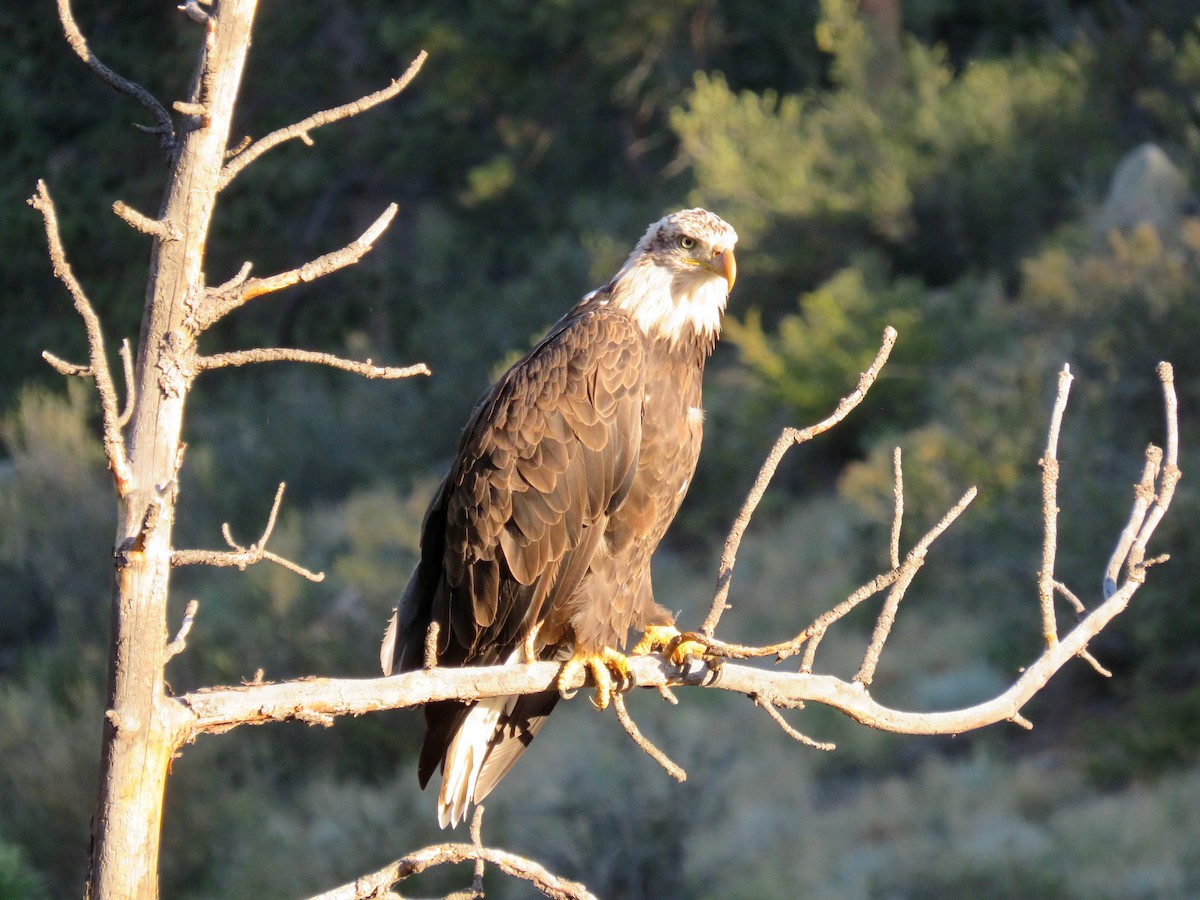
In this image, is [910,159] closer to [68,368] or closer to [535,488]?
[535,488]

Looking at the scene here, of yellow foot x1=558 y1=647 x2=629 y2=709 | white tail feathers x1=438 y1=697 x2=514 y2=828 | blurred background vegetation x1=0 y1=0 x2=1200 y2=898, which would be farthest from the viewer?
blurred background vegetation x1=0 y1=0 x2=1200 y2=898

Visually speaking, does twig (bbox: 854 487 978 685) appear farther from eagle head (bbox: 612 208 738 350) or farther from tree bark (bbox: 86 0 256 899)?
tree bark (bbox: 86 0 256 899)

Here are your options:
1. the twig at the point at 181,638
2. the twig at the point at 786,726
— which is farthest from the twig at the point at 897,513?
the twig at the point at 181,638

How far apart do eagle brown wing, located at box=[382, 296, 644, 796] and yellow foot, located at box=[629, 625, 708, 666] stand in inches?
10.4

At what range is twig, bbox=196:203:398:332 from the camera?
235cm

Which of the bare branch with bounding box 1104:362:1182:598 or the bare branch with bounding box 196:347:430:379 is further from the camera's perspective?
the bare branch with bounding box 1104:362:1182:598

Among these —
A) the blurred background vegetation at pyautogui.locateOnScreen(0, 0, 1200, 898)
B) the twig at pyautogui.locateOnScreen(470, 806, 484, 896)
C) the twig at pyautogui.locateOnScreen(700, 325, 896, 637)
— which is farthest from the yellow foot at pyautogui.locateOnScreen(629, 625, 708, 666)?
the blurred background vegetation at pyautogui.locateOnScreen(0, 0, 1200, 898)

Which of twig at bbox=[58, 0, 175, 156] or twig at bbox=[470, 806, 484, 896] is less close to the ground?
twig at bbox=[58, 0, 175, 156]

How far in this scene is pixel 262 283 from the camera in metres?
2.47

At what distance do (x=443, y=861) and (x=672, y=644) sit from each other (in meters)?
1.40

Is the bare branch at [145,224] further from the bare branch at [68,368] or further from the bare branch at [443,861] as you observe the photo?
the bare branch at [443,861]

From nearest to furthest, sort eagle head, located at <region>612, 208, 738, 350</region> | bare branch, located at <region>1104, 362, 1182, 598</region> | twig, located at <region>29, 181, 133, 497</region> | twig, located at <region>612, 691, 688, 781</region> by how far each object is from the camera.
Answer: twig, located at <region>29, 181, 133, 497</region>, twig, located at <region>612, 691, 688, 781</region>, bare branch, located at <region>1104, 362, 1182, 598</region>, eagle head, located at <region>612, 208, 738, 350</region>

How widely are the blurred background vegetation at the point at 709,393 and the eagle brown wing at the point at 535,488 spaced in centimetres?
554

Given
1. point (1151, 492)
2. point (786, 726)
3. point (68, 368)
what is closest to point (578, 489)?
point (786, 726)
